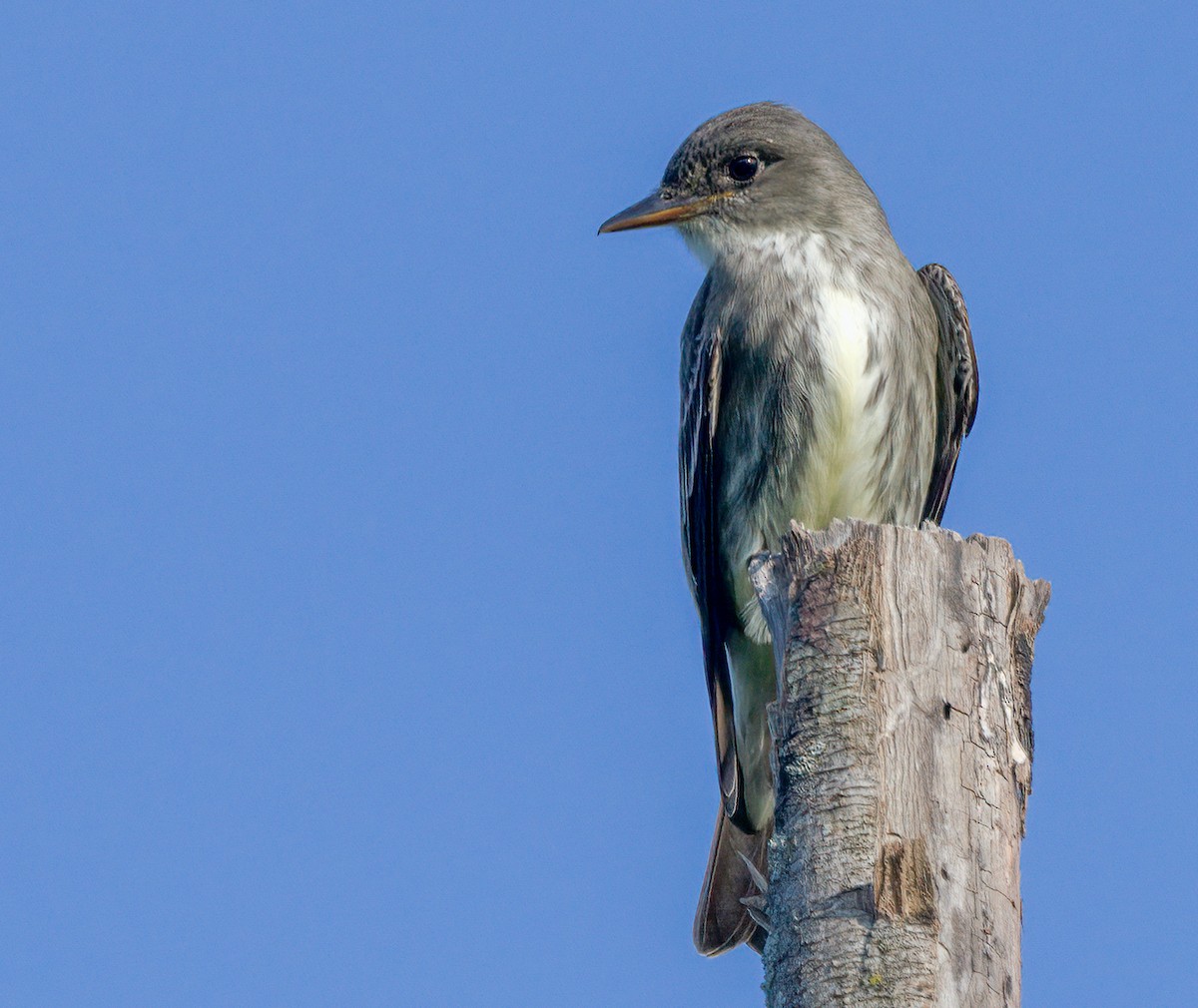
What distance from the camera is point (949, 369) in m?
8.73

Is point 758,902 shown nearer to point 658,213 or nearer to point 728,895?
point 728,895

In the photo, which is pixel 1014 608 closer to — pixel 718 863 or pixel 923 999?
pixel 923 999

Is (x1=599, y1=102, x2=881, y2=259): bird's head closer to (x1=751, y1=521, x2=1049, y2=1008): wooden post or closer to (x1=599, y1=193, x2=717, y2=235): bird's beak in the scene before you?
(x1=599, y1=193, x2=717, y2=235): bird's beak

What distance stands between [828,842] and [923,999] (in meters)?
0.53

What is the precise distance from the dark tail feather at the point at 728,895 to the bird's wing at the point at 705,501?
494mm

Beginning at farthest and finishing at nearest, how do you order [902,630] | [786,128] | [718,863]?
[786,128] → [718,863] → [902,630]

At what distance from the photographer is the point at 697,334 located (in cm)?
841

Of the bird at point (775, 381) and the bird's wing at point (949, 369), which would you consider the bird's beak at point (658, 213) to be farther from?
the bird's wing at point (949, 369)

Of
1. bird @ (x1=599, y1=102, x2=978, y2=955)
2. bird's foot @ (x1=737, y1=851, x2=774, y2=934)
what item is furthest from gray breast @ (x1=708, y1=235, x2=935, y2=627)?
bird's foot @ (x1=737, y1=851, x2=774, y2=934)

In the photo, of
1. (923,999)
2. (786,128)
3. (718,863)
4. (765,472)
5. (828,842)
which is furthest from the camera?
(786,128)

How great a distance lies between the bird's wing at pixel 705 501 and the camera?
8.13m

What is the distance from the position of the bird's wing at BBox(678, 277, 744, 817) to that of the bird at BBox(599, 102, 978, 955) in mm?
10

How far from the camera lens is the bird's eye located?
346 inches

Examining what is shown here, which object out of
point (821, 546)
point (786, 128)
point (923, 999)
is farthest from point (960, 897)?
point (786, 128)
